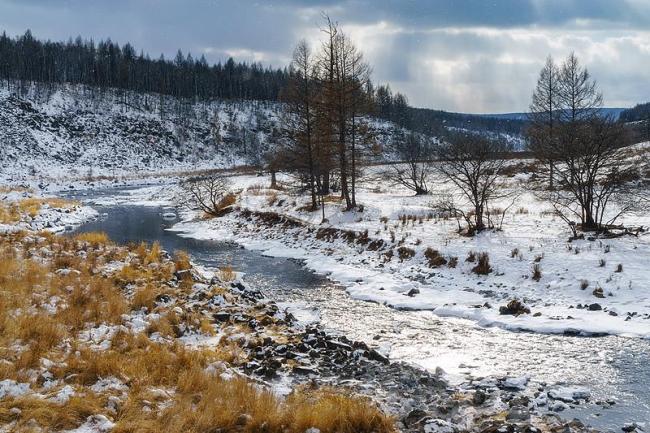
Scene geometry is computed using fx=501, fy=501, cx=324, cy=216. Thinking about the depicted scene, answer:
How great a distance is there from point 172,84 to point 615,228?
126 metres

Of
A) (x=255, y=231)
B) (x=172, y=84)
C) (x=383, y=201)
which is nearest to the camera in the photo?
(x=255, y=231)

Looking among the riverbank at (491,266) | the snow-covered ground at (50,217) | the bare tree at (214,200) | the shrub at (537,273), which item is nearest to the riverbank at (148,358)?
the riverbank at (491,266)

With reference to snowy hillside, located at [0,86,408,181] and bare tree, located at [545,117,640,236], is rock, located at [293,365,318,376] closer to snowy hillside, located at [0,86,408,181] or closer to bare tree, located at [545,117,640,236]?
bare tree, located at [545,117,640,236]

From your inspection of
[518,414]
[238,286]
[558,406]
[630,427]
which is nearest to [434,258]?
[238,286]

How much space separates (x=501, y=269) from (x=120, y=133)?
92.3 m

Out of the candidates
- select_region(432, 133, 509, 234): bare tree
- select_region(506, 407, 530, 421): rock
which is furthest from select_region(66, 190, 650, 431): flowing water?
select_region(432, 133, 509, 234): bare tree

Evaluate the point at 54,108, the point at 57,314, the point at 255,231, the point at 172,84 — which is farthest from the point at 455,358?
the point at 172,84

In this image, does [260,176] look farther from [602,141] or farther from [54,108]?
[54,108]

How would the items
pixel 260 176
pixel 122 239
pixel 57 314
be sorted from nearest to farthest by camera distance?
pixel 57 314 < pixel 122 239 < pixel 260 176

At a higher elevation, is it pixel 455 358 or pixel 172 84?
pixel 172 84

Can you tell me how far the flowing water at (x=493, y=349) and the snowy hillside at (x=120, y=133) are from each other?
60.7 meters

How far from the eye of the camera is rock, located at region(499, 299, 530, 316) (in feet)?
41.6

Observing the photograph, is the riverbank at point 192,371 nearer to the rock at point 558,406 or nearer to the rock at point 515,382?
the rock at point 515,382

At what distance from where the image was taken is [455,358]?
9.88 meters
